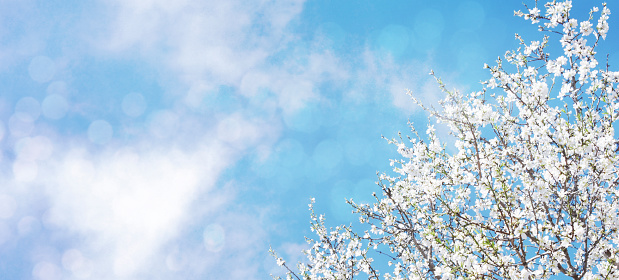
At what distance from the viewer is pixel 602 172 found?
457 cm

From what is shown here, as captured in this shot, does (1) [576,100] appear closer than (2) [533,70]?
Yes

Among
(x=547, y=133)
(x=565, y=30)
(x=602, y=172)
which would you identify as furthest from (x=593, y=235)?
(x=565, y=30)

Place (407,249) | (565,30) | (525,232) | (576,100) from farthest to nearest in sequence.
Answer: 1. (407,249)
2. (565,30)
3. (576,100)
4. (525,232)

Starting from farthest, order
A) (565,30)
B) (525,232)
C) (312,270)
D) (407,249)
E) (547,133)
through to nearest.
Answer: (312,270) < (407,249) < (565,30) < (547,133) < (525,232)

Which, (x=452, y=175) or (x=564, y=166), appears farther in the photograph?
(x=452, y=175)

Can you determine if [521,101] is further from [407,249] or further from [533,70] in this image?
[407,249]

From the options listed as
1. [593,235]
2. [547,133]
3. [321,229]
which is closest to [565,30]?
[547,133]

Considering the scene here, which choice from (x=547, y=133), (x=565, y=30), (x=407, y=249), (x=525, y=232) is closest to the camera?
(x=525, y=232)

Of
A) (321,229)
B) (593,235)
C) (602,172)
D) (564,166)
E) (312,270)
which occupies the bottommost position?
(593,235)

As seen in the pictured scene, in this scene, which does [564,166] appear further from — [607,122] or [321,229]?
[321,229]

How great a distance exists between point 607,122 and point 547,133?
878 mm

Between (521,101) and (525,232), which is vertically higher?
(521,101)

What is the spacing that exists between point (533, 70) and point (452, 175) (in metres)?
2.55

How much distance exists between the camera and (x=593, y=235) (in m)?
4.73
